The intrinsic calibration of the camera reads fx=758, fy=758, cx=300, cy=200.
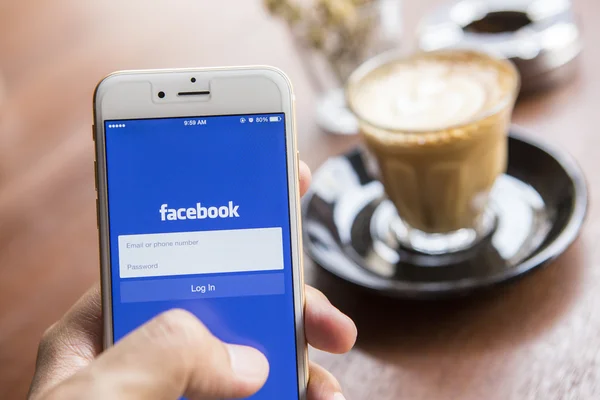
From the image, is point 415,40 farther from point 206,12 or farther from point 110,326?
point 110,326

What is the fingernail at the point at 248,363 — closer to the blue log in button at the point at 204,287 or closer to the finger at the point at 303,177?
the blue log in button at the point at 204,287

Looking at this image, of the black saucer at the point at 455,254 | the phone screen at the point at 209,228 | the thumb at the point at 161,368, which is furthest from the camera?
the black saucer at the point at 455,254

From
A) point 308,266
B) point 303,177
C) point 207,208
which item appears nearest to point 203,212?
point 207,208

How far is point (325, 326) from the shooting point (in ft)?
1.91

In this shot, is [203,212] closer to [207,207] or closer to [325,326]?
[207,207]

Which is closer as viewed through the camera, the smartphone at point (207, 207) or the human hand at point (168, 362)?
the human hand at point (168, 362)

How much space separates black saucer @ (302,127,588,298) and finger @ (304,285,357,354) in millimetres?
90

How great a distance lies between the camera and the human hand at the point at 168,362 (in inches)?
17.5

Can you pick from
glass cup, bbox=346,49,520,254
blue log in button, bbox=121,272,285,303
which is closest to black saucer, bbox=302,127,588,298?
glass cup, bbox=346,49,520,254

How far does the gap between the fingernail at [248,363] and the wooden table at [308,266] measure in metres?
0.13

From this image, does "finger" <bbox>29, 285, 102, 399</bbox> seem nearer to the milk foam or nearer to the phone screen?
the phone screen

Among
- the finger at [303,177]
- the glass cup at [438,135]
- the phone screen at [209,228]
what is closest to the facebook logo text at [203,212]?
the phone screen at [209,228]

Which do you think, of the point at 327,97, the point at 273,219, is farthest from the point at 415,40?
the point at 273,219

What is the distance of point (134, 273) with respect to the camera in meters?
0.58
